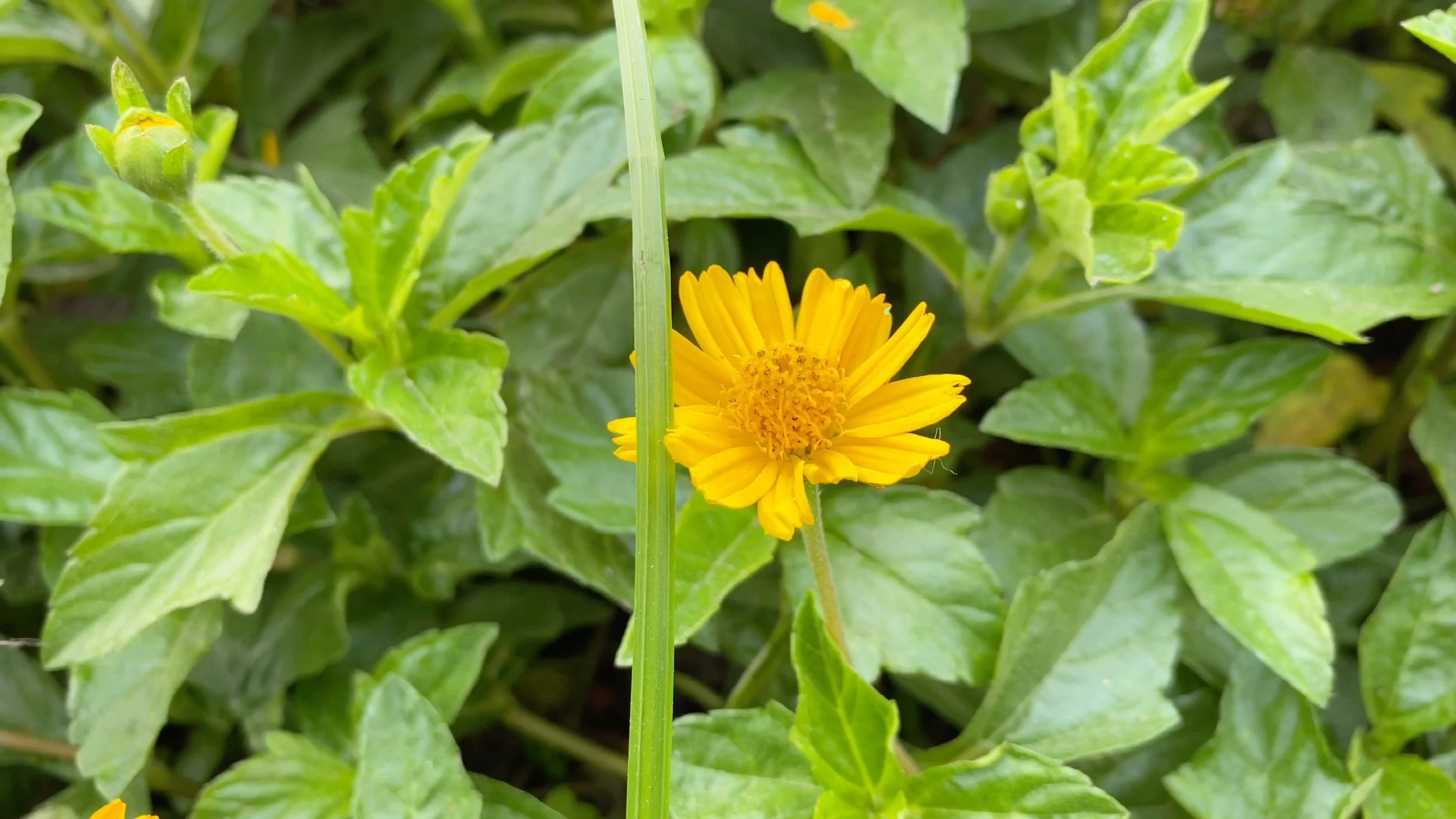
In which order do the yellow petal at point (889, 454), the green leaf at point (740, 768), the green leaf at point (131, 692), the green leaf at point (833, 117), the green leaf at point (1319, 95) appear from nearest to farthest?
the yellow petal at point (889, 454)
the green leaf at point (740, 768)
the green leaf at point (131, 692)
the green leaf at point (833, 117)
the green leaf at point (1319, 95)

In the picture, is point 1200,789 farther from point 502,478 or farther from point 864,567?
point 502,478

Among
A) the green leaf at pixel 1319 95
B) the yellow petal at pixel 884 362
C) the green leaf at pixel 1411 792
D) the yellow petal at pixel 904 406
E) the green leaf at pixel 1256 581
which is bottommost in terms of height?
the green leaf at pixel 1411 792

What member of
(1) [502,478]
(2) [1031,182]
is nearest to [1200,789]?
(2) [1031,182]

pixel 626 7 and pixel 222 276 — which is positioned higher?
pixel 626 7

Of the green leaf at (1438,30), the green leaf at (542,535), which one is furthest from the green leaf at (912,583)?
the green leaf at (1438,30)

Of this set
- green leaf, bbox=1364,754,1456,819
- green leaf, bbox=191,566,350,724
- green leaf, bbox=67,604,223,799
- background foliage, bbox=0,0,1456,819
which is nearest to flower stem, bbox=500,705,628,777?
background foliage, bbox=0,0,1456,819

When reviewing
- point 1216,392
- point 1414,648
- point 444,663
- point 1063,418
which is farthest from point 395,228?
point 1414,648

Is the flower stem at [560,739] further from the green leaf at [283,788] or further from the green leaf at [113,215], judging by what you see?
the green leaf at [113,215]
